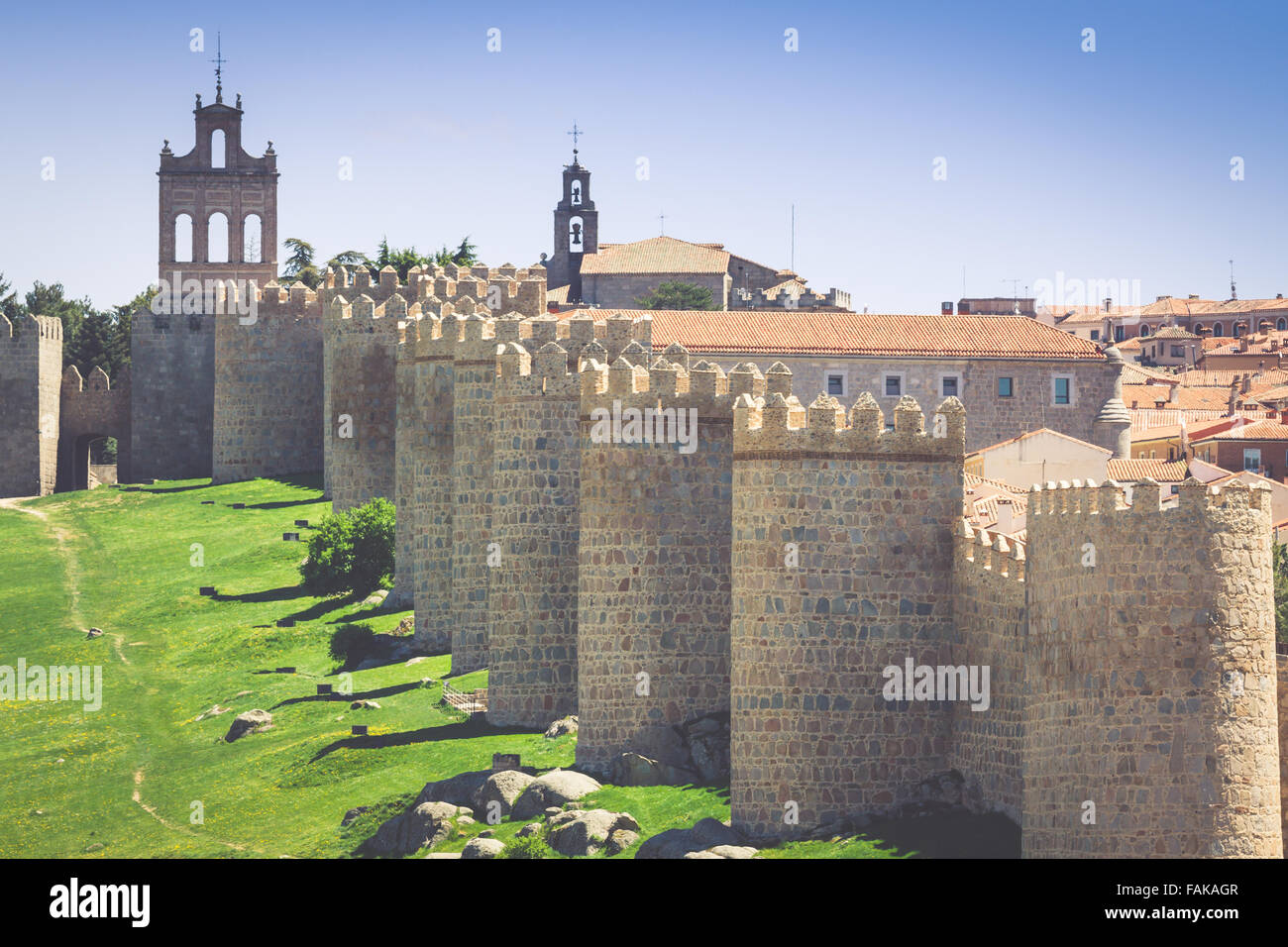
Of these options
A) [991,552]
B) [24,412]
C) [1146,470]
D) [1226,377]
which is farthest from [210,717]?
[1226,377]

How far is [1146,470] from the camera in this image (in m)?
69.2

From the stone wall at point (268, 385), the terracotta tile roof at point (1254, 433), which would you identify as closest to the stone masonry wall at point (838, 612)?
the stone wall at point (268, 385)

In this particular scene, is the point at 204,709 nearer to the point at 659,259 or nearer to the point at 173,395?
the point at 173,395

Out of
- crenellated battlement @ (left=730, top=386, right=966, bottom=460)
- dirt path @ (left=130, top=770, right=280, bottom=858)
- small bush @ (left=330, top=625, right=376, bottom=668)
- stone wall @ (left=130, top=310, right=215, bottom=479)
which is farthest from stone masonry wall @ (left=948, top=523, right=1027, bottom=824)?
stone wall @ (left=130, top=310, right=215, bottom=479)

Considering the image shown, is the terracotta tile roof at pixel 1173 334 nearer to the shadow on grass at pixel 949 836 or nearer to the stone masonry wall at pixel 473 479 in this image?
the stone masonry wall at pixel 473 479

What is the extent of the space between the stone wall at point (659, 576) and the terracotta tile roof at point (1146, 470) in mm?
27323

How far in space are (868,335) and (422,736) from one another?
3923 cm

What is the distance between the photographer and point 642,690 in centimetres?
4012

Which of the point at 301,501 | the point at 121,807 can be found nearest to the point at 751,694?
the point at 121,807

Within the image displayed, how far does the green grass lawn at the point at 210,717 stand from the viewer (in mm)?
41719

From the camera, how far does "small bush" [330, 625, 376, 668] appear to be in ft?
171

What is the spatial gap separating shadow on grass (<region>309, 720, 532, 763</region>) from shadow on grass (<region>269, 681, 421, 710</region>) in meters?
3.17

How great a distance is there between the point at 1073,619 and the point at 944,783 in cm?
546

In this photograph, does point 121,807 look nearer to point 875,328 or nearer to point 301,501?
point 301,501
